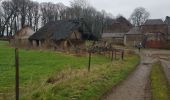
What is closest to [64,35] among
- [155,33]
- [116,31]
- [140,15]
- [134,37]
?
[155,33]

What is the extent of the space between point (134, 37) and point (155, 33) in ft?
22.3

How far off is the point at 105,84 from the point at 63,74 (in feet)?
→ 8.03

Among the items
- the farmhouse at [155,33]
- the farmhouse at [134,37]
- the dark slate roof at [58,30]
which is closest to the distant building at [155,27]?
the farmhouse at [155,33]

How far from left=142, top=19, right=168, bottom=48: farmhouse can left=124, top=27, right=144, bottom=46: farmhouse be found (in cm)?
175

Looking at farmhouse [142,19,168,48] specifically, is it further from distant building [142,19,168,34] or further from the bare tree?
the bare tree

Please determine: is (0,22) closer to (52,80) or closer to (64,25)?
(64,25)

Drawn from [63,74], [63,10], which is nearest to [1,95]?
[63,74]

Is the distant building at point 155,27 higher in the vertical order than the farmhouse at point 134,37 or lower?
higher

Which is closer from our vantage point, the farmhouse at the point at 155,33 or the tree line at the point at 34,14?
the farmhouse at the point at 155,33

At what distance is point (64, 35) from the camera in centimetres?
5506

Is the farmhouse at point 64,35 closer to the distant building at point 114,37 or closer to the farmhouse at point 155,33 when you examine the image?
the farmhouse at point 155,33

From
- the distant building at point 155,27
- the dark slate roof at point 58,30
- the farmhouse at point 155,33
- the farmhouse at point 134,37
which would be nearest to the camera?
the dark slate roof at point 58,30

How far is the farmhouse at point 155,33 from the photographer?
82188 mm

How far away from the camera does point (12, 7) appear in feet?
343
